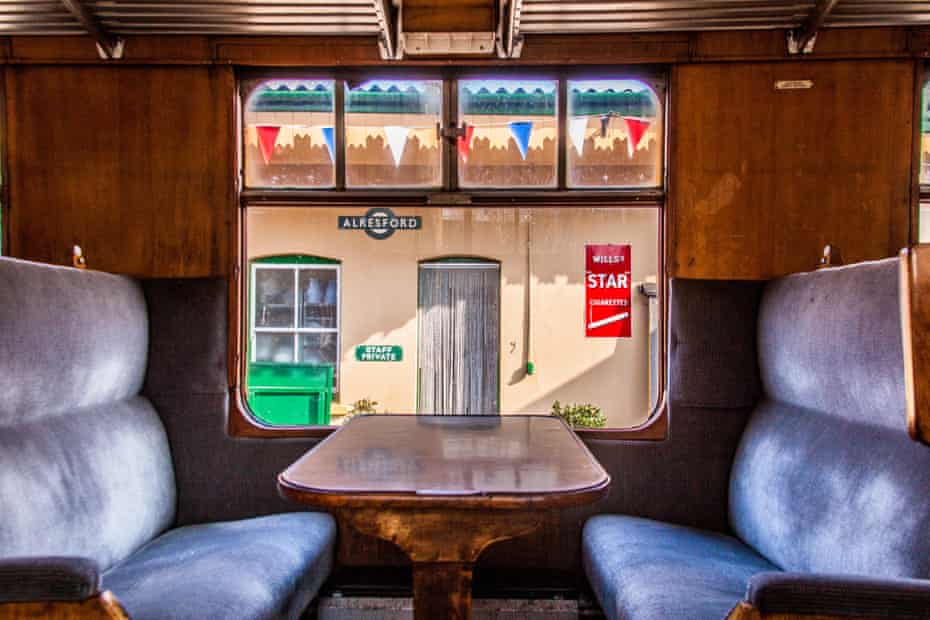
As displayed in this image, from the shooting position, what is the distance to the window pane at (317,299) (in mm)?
5645

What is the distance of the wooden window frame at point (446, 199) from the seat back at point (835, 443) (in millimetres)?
508

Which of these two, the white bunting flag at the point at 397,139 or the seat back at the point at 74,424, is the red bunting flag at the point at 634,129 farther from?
the seat back at the point at 74,424

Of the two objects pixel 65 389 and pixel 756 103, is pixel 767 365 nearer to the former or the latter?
pixel 756 103

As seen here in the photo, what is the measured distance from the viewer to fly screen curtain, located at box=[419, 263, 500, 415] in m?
5.96

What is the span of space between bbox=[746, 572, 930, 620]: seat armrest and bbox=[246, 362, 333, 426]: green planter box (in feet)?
11.4

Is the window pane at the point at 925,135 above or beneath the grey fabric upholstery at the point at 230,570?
above

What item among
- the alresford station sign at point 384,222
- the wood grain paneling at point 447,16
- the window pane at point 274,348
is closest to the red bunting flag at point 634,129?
the wood grain paneling at point 447,16

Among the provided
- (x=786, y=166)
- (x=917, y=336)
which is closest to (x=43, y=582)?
(x=917, y=336)

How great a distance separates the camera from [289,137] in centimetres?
328

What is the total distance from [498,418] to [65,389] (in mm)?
1628

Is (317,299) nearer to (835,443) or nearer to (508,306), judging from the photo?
(508,306)

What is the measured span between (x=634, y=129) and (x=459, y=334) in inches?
133

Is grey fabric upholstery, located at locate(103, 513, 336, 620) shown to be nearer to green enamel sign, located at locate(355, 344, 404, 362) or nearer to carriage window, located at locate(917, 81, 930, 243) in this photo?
carriage window, located at locate(917, 81, 930, 243)

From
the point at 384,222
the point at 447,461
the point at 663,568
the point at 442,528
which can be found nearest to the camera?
the point at 442,528
